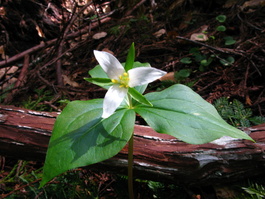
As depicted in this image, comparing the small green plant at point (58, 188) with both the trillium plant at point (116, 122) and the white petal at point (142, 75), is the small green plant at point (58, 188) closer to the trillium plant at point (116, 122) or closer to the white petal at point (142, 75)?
the trillium plant at point (116, 122)

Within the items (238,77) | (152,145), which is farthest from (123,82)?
(238,77)

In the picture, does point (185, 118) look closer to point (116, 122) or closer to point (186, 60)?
point (116, 122)

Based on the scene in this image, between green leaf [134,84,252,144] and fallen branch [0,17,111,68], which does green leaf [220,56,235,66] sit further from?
fallen branch [0,17,111,68]

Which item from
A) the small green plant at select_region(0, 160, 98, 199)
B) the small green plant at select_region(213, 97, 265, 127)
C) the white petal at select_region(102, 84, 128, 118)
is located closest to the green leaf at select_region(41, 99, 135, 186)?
the white petal at select_region(102, 84, 128, 118)

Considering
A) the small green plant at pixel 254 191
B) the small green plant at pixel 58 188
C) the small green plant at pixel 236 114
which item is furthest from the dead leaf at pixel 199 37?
the small green plant at pixel 58 188

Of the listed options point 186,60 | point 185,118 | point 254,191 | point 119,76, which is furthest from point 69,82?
point 254,191

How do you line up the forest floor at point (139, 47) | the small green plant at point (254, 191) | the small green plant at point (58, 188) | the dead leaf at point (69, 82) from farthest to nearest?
the dead leaf at point (69, 82)
the forest floor at point (139, 47)
the small green plant at point (58, 188)
the small green plant at point (254, 191)

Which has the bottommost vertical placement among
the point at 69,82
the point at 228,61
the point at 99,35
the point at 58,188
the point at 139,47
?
the point at 58,188
